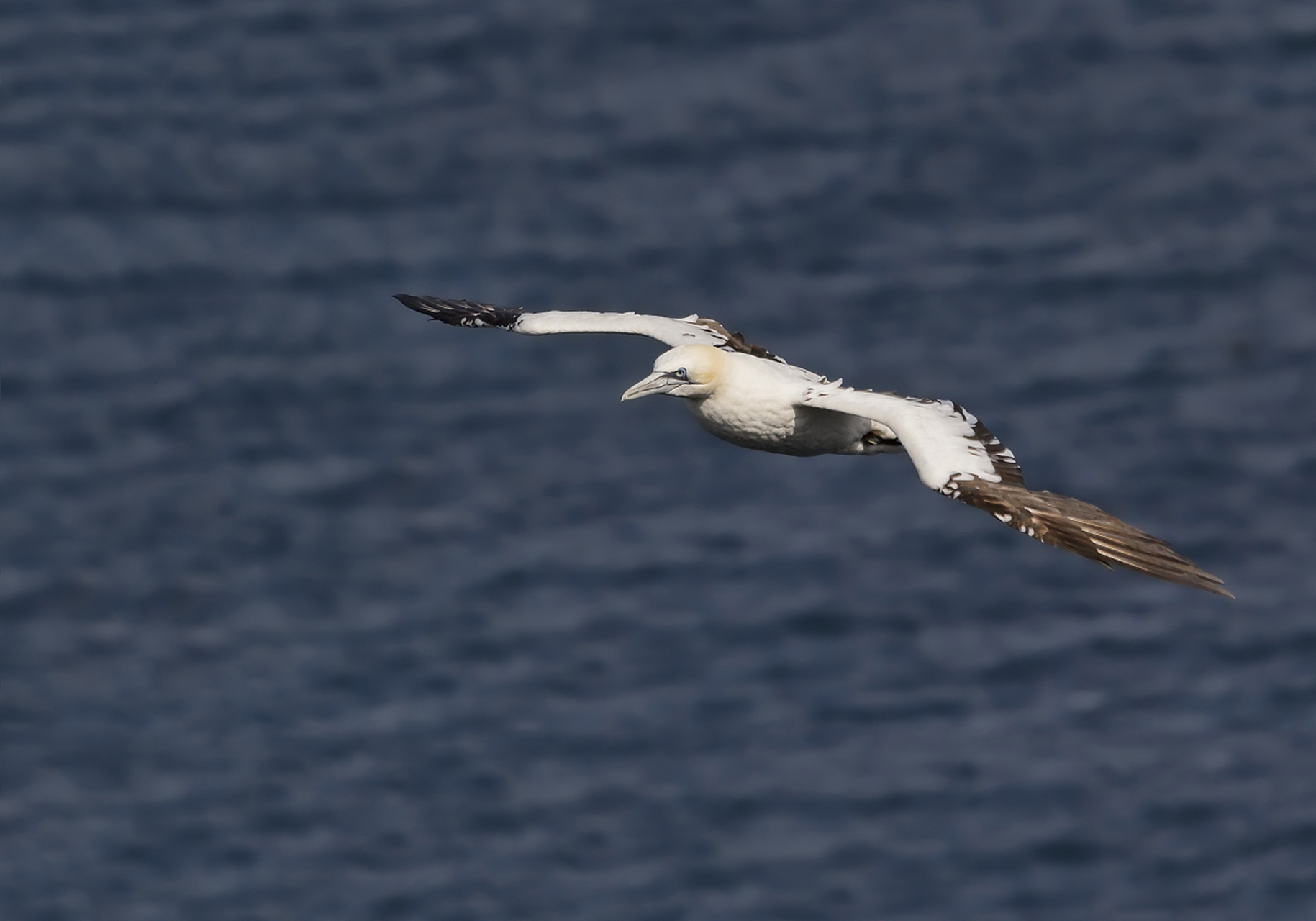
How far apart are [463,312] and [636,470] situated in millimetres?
22151

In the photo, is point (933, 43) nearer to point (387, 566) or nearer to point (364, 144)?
point (364, 144)

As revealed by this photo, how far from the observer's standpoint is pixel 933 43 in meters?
52.6

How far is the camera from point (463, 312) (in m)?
24.9

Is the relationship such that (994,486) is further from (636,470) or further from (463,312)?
(636,470)

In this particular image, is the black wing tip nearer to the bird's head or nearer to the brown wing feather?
the bird's head

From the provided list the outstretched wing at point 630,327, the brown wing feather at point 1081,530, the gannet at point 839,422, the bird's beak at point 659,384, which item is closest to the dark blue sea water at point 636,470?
the outstretched wing at point 630,327

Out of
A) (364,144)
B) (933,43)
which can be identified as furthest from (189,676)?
(933,43)

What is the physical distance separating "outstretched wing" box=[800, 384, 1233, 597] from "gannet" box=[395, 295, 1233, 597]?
0.01 metres

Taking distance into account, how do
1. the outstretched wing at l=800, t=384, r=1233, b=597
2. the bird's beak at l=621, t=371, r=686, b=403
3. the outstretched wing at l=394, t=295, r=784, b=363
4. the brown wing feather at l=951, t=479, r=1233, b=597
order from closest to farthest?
the brown wing feather at l=951, t=479, r=1233, b=597 → the outstretched wing at l=800, t=384, r=1233, b=597 → the bird's beak at l=621, t=371, r=686, b=403 → the outstretched wing at l=394, t=295, r=784, b=363

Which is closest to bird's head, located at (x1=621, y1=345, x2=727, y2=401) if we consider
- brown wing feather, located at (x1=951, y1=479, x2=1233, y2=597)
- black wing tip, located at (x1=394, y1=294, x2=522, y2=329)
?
black wing tip, located at (x1=394, y1=294, x2=522, y2=329)

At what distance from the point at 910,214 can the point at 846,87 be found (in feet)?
11.2

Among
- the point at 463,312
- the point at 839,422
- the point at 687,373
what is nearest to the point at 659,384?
the point at 687,373

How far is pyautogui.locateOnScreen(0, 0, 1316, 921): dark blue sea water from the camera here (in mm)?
43781

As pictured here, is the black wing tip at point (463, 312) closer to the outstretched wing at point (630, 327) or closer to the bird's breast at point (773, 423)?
the outstretched wing at point (630, 327)
